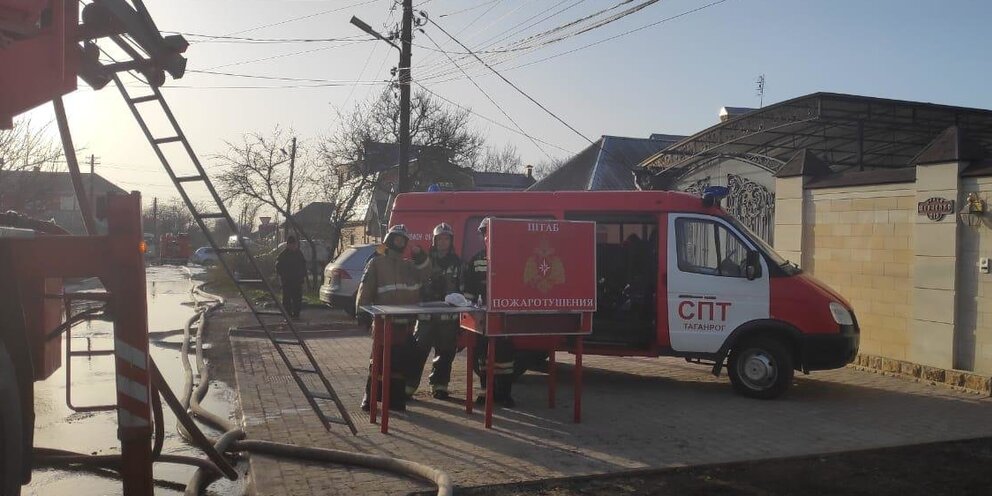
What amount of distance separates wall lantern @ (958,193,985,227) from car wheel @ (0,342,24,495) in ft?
31.7

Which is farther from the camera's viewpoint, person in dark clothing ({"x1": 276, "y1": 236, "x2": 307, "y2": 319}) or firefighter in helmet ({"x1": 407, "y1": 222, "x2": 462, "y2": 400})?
person in dark clothing ({"x1": 276, "y1": 236, "x2": 307, "y2": 319})

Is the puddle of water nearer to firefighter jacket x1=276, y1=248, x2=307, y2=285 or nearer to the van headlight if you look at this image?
firefighter jacket x1=276, y1=248, x2=307, y2=285

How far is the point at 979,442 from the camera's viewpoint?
23.8 feet

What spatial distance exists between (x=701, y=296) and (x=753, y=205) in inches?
240

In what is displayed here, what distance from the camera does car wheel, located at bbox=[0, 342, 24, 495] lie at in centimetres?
362

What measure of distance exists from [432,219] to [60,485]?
540cm

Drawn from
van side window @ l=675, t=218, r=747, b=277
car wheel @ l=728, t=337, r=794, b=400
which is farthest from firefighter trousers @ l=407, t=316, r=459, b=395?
car wheel @ l=728, t=337, r=794, b=400

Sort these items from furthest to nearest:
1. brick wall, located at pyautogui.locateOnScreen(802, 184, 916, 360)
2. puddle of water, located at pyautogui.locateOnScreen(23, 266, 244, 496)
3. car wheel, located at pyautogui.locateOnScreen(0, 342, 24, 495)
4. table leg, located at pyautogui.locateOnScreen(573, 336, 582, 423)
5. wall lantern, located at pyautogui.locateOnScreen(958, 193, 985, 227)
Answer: brick wall, located at pyautogui.locateOnScreen(802, 184, 916, 360), wall lantern, located at pyautogui.locateOnScreen(958, 193, 985, 227), table leg, located at pyautogui.locateOnScreen(573, 336, 582, 423), puddle of water, located at pyautogui.locateOnScreen(23, 266, 244, 496), car wheel, located at pyautogui.locateOnScreen(0, 342, 24, 495)

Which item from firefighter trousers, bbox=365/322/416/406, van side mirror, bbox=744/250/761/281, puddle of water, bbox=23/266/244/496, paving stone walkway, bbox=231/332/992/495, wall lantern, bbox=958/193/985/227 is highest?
wall lantern, bbox=958/193/985/227

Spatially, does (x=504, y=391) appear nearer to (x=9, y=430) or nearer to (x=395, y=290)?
(x=395, y=290)

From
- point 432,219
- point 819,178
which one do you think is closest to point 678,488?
point 432,219

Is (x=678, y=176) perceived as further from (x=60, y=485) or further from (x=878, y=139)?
(x=60, y=485)

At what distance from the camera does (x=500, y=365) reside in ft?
27.1

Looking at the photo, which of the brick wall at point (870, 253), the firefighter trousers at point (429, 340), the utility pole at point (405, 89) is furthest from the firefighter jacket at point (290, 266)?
the brick wall at point (870, 253)
